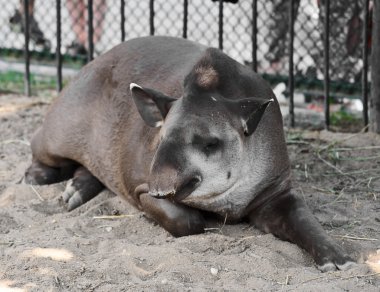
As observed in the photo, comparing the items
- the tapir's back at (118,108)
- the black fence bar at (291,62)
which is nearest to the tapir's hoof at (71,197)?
the tapir's back at (118,108)

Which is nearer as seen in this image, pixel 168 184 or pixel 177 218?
pixel 168 184

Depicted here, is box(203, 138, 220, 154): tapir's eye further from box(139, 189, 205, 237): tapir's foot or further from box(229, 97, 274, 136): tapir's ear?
box(139, 189, 205, 237): tapir's foot

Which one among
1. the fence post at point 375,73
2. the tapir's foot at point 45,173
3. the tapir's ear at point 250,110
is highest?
the tapir's ear at point 250,110

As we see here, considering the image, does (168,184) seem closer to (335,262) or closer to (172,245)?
(172,245)

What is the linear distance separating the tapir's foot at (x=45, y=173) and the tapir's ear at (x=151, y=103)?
1.54m

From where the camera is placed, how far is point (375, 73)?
24.2ft

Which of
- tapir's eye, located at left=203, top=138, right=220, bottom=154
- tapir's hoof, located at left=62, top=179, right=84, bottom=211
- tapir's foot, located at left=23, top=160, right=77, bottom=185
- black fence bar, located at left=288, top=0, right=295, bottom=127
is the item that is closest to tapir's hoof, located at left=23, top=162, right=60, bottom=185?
tapir's foot, located at left=23, top=160, right=77, bottom=185

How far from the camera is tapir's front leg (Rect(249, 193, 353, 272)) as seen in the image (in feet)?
14.8

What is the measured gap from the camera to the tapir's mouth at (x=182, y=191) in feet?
14.7

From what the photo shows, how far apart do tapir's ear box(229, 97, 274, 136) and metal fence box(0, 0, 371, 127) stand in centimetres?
291

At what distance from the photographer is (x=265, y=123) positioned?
5.10 meters

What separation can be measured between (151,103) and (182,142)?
0.52m

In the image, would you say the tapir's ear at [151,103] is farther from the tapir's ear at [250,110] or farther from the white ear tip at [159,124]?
the tapir's ear at [250,110]

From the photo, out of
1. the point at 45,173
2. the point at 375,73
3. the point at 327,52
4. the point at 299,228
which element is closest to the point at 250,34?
the point at 327,52
